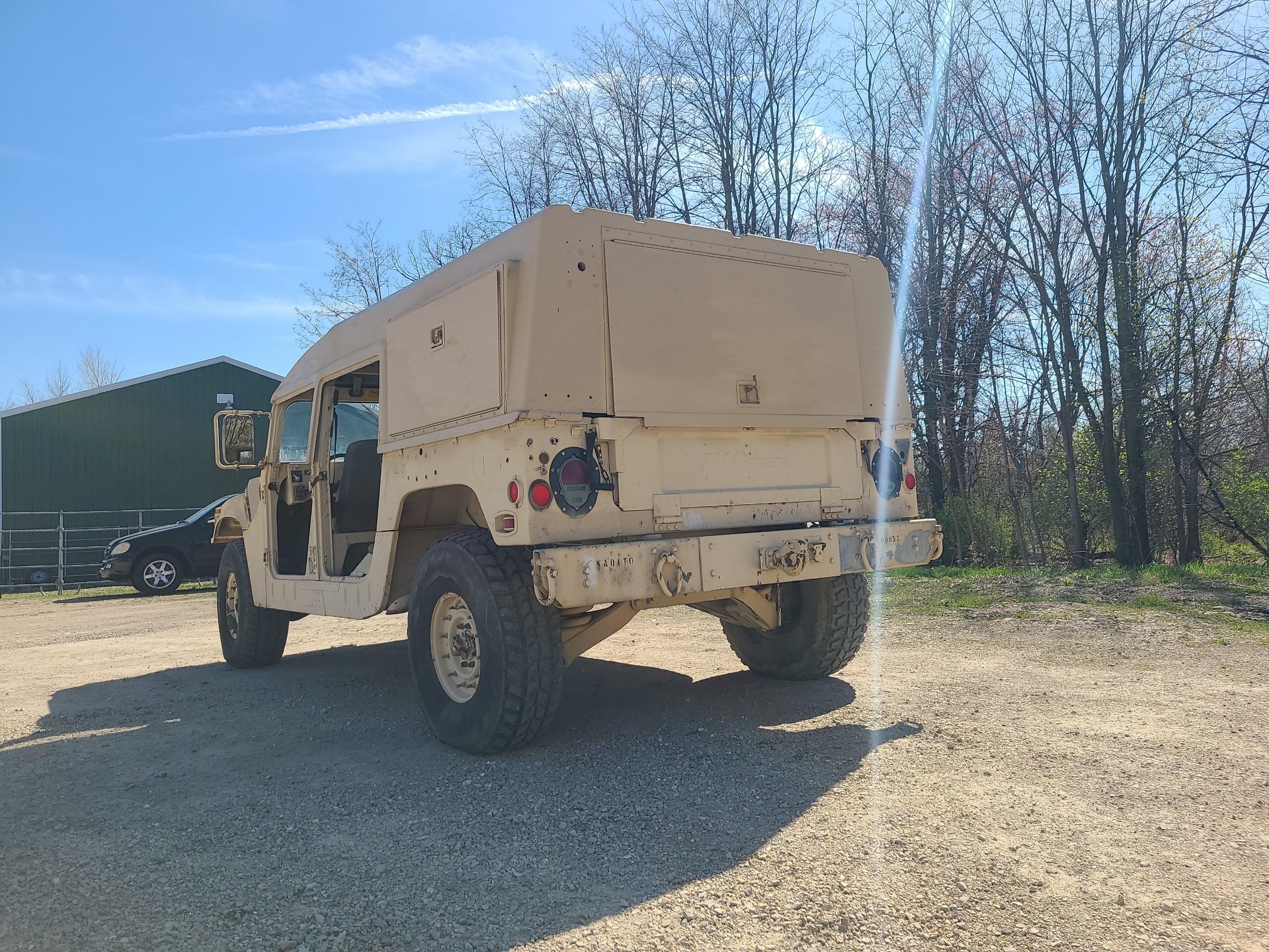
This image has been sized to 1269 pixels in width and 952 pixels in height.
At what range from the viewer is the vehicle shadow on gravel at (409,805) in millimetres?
2705

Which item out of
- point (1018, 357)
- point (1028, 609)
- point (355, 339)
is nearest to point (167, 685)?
point (355, 339)

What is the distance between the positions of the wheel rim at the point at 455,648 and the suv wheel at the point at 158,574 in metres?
14.2

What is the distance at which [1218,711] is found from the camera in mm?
4496

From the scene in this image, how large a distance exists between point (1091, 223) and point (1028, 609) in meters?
8.56

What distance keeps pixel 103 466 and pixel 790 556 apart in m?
21.7

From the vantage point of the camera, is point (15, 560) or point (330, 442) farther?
point (15, 560)

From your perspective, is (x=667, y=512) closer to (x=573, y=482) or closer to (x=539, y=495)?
(x=573, y=482)

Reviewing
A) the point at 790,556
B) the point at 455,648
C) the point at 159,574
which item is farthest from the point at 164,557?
the point at 790,556

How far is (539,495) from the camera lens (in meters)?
3.94

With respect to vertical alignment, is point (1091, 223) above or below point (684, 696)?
above

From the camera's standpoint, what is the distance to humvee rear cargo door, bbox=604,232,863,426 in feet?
14.2

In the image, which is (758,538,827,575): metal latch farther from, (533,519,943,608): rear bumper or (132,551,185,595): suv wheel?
(132,551,185,595): suv wheel

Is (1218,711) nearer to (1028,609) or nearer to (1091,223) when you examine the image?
(1028,609)

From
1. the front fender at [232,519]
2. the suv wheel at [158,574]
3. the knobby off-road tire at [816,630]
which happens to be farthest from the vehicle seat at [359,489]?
the suv wheel at [158,574]
